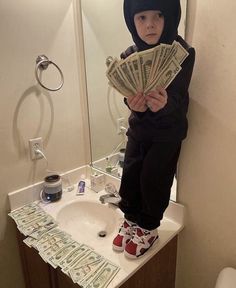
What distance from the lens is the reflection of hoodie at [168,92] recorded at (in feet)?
2.36

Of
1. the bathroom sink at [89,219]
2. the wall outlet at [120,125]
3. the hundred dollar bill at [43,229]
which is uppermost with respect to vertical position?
the wall outlet at [120,125]

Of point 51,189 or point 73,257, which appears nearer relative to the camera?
point 73,257

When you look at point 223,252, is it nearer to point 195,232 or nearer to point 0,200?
point 195,232

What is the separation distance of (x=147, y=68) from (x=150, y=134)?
9.4 inches

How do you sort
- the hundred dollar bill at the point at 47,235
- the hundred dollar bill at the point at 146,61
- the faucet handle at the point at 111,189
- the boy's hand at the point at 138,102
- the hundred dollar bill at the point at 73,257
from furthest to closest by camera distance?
the faucet handle at the point at 111,189
the hundred dollar bill at the point at 47,235
the hundred dollar bill at the point at 73,257
the boy's hand at the point at 138,102
the hundred dollar bill at the point at 146,61

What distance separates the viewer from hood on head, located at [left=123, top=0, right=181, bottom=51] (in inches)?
27.7

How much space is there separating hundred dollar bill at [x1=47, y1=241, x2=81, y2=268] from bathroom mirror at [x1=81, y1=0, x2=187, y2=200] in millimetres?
462

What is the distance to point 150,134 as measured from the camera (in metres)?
0.82

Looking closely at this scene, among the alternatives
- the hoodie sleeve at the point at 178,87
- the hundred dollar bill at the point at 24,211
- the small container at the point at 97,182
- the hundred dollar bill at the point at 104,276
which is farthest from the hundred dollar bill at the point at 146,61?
the hundred dollar bill at the point at 24,211

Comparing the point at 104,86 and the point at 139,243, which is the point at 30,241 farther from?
the point at 104,86

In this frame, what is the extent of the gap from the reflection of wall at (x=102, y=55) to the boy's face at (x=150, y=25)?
379 millimetres

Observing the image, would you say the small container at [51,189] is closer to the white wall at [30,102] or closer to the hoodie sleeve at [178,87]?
the white wall at [30,102]

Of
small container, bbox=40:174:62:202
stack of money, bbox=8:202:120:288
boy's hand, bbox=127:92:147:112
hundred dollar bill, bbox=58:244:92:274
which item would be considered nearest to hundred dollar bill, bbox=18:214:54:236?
stack of money, bbox=8:202:120:288

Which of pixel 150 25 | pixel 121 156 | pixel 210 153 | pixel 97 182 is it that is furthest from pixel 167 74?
pixel 97 182
